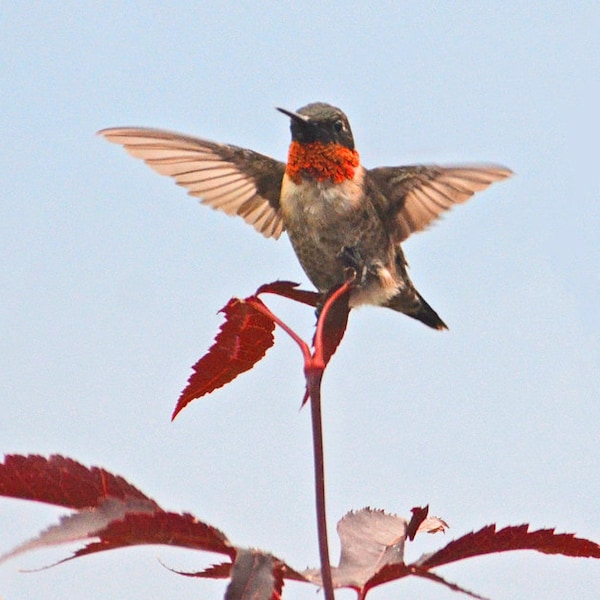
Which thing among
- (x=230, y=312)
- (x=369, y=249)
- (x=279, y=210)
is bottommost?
(x=230, y=312)

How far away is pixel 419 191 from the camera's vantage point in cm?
438

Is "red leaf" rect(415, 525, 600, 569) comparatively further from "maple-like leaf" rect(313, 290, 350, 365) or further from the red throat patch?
the red throat patch

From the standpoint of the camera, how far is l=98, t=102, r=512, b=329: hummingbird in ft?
13.5

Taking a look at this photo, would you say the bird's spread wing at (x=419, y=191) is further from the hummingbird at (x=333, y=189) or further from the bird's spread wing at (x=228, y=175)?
the bird's spread wing at (x=228, y=175)

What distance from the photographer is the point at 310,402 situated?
66.1 inches

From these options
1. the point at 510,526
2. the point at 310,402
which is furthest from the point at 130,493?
the point at 510,526

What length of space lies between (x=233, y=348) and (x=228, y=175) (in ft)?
8.92

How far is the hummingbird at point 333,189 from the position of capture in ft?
13.5

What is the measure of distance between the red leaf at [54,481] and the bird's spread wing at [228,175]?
252 centimetres

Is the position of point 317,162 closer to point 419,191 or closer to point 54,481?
point 419,191

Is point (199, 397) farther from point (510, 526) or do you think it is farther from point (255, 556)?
point (510, 526)

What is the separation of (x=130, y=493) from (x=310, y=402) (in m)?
0.34

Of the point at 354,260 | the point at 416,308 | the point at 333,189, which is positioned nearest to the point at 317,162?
the point at 333,189

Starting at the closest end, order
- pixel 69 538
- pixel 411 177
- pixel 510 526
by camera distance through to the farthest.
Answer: pixel 69 538
pixel 510 526
pixel 411 177
